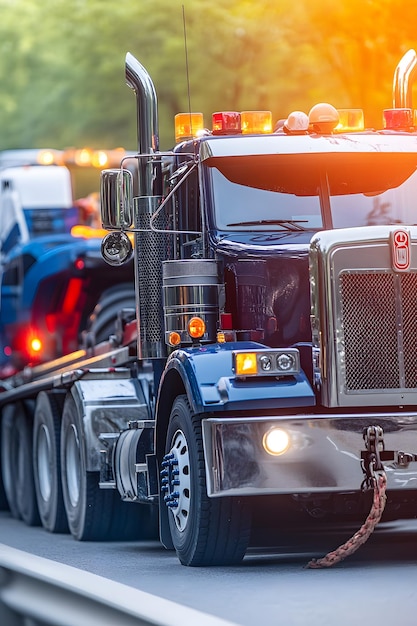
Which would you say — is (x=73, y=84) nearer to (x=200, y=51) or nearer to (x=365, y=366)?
(x=200, y=51)

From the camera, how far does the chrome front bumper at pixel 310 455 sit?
379 inches

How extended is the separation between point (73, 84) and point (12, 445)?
2746cm

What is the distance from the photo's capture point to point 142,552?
12.4 meters

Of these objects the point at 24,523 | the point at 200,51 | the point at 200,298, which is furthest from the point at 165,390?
the point at 200,51

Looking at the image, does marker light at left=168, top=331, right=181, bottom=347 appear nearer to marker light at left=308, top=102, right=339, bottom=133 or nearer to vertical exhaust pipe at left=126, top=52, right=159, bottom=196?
vertical exhaust pipe at left=126, top=52, right=159, bottom=196

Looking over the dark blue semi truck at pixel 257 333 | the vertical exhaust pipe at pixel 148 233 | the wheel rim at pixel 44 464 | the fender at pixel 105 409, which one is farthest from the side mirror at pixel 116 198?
the wheel rim at pixel 44 464

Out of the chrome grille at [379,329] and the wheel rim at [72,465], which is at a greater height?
the chrome grille at [379,329]

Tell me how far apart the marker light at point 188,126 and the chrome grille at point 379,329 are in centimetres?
237

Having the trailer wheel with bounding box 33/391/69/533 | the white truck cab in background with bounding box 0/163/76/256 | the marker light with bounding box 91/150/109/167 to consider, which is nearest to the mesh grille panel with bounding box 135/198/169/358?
the trailer wheel with bounding box 33/391/69/533

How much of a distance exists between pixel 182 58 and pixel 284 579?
2719 cm

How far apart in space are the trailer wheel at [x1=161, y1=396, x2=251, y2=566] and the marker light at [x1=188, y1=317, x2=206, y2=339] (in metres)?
0.58

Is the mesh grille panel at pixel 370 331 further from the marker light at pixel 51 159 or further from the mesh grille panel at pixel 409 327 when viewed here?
the marker light at pixel 51 159

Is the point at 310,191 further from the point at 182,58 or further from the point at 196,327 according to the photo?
the point at 182,58

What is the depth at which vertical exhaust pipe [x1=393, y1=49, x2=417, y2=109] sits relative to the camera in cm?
1249
